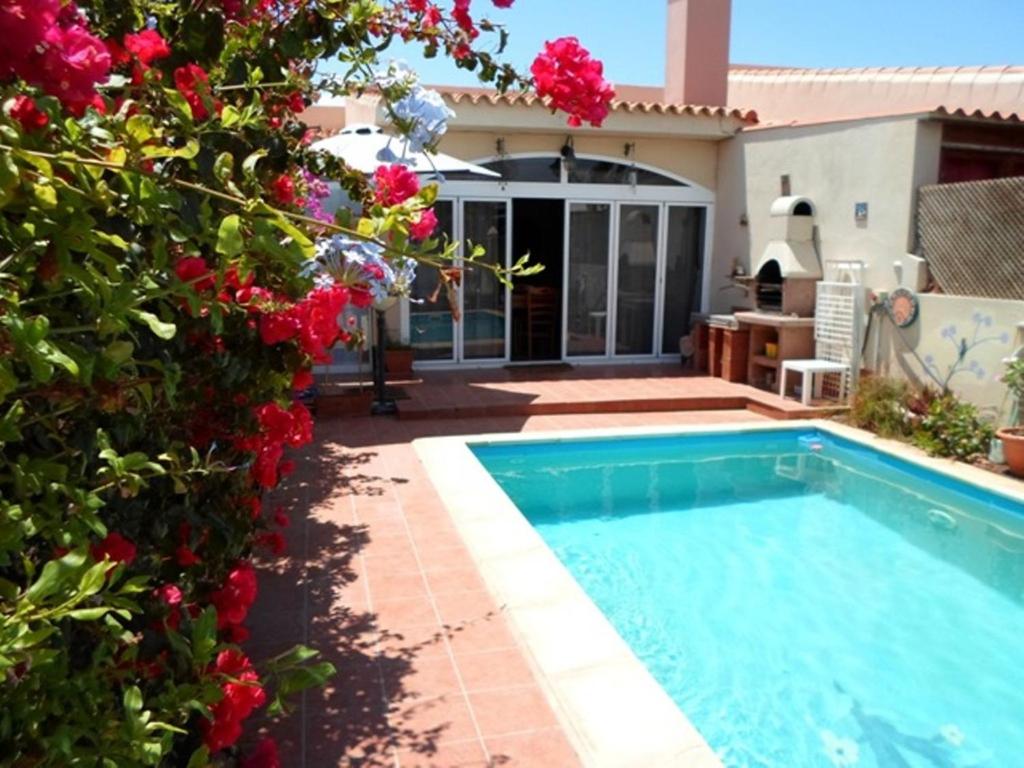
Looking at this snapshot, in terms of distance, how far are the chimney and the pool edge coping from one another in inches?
377

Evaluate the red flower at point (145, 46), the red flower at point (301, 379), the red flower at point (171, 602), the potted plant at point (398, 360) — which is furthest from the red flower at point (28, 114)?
the potted plant at point (398, 360)

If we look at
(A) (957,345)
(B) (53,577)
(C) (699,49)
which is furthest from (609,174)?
(B) (53,577)

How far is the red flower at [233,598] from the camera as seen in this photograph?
2.67 m

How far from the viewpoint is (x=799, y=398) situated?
39.4 feet

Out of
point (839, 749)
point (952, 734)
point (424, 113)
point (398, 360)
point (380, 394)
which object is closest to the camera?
point (424, 113)

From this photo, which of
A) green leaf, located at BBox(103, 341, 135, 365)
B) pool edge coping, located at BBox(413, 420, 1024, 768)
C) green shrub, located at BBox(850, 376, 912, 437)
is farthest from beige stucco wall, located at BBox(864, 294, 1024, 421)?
green leaf, located at BBox(103, 341, 135, 365)

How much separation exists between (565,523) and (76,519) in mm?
7211

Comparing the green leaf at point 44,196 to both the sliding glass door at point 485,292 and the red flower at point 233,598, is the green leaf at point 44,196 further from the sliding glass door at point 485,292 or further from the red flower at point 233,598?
the sliding glass door at point 485,292

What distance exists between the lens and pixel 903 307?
423 inches

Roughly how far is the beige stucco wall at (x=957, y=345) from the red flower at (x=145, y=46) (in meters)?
9.98

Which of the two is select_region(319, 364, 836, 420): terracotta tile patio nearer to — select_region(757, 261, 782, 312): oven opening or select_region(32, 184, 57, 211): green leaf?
select_region(757, 261, 782, 312): oven opening

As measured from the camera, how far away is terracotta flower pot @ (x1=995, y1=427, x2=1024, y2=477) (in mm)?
8781

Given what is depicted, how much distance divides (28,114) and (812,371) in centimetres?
1141

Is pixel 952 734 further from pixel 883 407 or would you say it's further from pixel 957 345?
pixel 957 345
